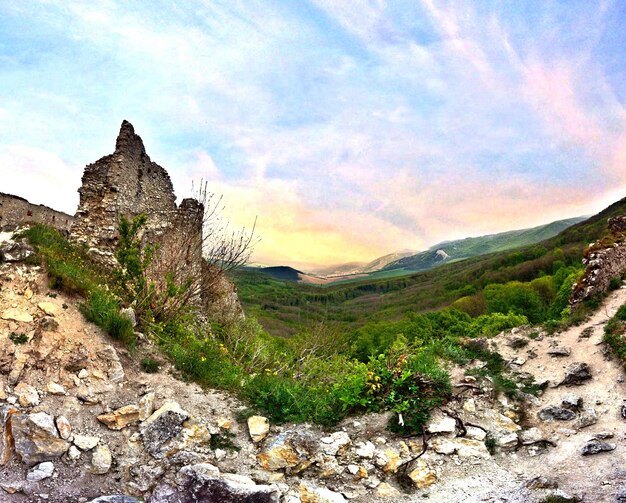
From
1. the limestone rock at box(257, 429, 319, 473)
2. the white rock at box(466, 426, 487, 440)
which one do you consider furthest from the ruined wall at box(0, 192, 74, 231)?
the white rock at box(466, 426, 487, 440)

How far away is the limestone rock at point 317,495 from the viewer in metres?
4.86

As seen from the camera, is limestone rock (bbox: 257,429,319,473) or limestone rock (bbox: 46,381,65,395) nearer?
limestone rock (bbox: 257,429,319,473)

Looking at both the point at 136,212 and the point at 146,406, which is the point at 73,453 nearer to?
the point at 146,406

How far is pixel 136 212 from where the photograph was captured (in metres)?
14.2

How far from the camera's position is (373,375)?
726 centimetres

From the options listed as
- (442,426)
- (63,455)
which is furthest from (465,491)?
(63,455)

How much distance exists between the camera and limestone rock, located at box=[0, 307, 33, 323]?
6180 mm

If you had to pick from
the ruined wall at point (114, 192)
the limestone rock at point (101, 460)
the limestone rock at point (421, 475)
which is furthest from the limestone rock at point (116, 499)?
the ruined wall at point (114, 192)

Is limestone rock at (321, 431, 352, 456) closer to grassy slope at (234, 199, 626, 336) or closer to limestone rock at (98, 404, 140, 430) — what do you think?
limestone rock at (98, 404, 140, 430)

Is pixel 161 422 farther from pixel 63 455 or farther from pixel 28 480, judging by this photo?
pixel 28 480

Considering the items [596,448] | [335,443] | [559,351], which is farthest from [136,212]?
[596,448]

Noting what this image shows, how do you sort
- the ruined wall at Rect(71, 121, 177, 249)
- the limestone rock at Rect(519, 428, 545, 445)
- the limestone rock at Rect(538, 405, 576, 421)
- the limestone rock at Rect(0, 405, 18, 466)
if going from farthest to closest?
1. the ruined wall at Rect(71, 121, 177, 249)
2. the limestone rock at Rect(538, 405, 576, 421)
3. the limestone rock at Rect(519, 428, 545, 445)
4. the limestone rock at Rect(0, 405, 18, 466)

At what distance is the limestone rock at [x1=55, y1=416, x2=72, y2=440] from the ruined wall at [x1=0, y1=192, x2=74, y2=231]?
76.6ft

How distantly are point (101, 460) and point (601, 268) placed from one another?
602 inches
